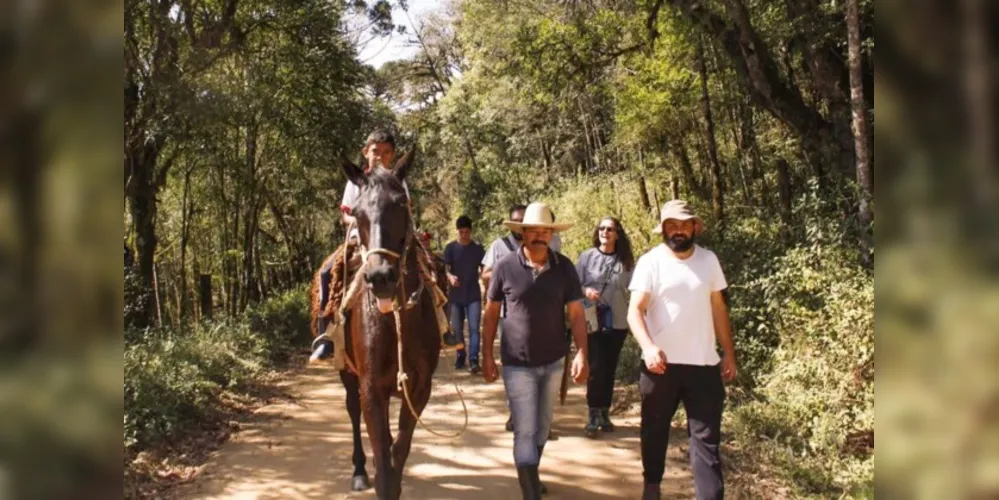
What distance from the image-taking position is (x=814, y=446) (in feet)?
16.6

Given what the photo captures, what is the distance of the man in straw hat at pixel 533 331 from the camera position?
4.33 m

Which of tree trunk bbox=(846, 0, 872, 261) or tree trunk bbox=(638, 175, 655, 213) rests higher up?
tree trunk bbox=(638, 175, 655, 213)

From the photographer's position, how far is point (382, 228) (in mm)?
4125

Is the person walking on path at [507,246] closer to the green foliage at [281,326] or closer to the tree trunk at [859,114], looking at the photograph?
the tree trunk at [859,114]

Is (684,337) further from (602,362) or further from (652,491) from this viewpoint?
(602,362)

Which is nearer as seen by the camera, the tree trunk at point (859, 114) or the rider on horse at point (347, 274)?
the rider on horse at point (347, 274)

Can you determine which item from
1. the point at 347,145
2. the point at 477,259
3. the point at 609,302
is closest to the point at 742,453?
the point at 609,302

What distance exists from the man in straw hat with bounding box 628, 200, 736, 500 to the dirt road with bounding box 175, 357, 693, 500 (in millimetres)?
1200

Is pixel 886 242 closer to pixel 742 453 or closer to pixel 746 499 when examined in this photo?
pixel 746 499

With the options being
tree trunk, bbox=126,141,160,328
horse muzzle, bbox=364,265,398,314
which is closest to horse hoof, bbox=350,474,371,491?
horse muzzle, bbox=364,265,398,314

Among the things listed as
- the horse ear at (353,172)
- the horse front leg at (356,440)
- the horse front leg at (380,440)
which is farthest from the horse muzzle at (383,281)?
the horse front leg at (356,440)

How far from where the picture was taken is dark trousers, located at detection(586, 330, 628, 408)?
21.3ft

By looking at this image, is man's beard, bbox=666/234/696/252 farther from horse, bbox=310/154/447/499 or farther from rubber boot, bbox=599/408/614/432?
rubber boot, bbox=599/408/614/432

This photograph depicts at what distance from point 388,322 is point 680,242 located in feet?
6.82
